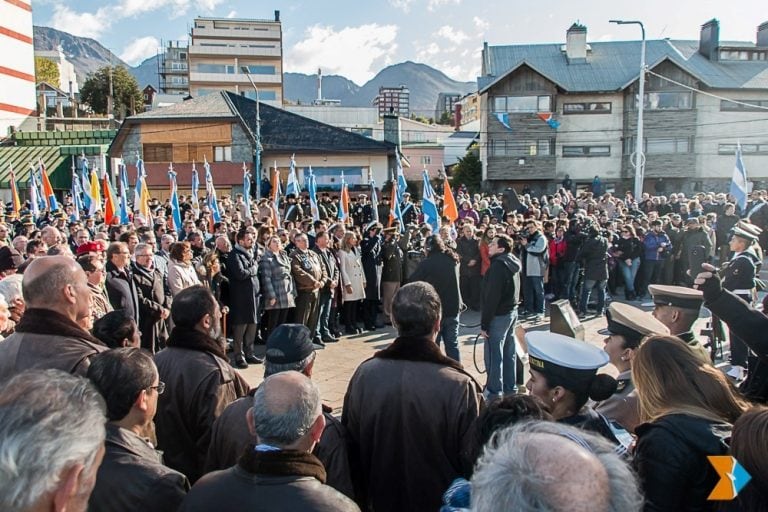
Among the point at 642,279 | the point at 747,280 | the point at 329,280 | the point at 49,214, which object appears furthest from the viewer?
the point at 49,214

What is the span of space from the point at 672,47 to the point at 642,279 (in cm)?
3584

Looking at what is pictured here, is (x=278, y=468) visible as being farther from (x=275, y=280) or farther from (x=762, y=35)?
(x=762, y=35)

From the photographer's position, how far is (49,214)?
689 inches

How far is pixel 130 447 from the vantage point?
260 cm

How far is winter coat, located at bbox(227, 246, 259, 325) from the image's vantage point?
29.1 feet

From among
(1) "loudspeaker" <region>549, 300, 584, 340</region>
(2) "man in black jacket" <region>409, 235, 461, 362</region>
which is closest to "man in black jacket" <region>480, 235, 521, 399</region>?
(2) "man in black jacket" <region>409, 235, 461, 362</region>

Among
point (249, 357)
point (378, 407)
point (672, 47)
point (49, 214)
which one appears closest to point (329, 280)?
point (249, 357)

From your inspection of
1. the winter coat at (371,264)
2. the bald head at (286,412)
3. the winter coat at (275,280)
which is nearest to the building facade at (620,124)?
the winter coat at (371,264)

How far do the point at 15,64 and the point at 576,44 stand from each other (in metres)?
43.7

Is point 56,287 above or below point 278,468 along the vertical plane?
above

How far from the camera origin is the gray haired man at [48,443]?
1.63 metres

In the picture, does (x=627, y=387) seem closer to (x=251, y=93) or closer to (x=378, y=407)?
(x=378, y=407)

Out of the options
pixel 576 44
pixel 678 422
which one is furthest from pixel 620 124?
pixel 678 422

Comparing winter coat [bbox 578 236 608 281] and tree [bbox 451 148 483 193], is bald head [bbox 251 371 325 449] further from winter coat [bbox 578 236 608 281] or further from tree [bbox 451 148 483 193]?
tree [bbox 451 148 483 193]
